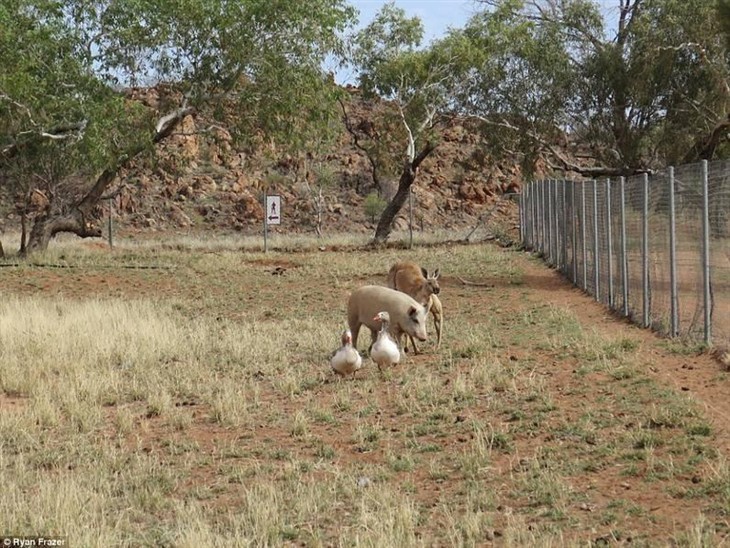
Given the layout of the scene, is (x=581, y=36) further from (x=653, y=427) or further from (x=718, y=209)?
(x=653, y=427)

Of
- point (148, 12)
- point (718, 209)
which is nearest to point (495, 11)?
point (148, 12)

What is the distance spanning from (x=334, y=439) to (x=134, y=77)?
2191 centimetres

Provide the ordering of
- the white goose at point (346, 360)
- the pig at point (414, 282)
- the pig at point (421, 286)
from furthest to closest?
the pig at point (414, 282), the pig at point (421, 286), the white goose at point (346, 360)

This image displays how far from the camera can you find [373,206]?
173ft

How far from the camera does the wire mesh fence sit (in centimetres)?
1108

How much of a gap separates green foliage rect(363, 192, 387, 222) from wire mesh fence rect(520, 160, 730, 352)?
33.3m

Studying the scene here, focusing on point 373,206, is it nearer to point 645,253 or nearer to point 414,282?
point 414,282

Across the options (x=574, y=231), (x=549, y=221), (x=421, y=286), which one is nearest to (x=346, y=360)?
(x=421, y=286)

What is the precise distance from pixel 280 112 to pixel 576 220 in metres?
11.1

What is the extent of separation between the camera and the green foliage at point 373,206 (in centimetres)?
5291

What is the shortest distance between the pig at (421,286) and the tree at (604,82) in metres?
15.8

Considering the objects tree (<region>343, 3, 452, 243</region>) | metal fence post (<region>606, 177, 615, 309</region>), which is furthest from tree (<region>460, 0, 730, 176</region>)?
metal fence post (<region>606, 177, 615, 309</region>)

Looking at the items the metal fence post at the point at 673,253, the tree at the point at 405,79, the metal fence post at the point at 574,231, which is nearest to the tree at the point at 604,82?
the tree at the point at 405,79

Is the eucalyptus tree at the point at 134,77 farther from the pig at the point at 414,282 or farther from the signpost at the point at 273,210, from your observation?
the pig at the point at 414,282
